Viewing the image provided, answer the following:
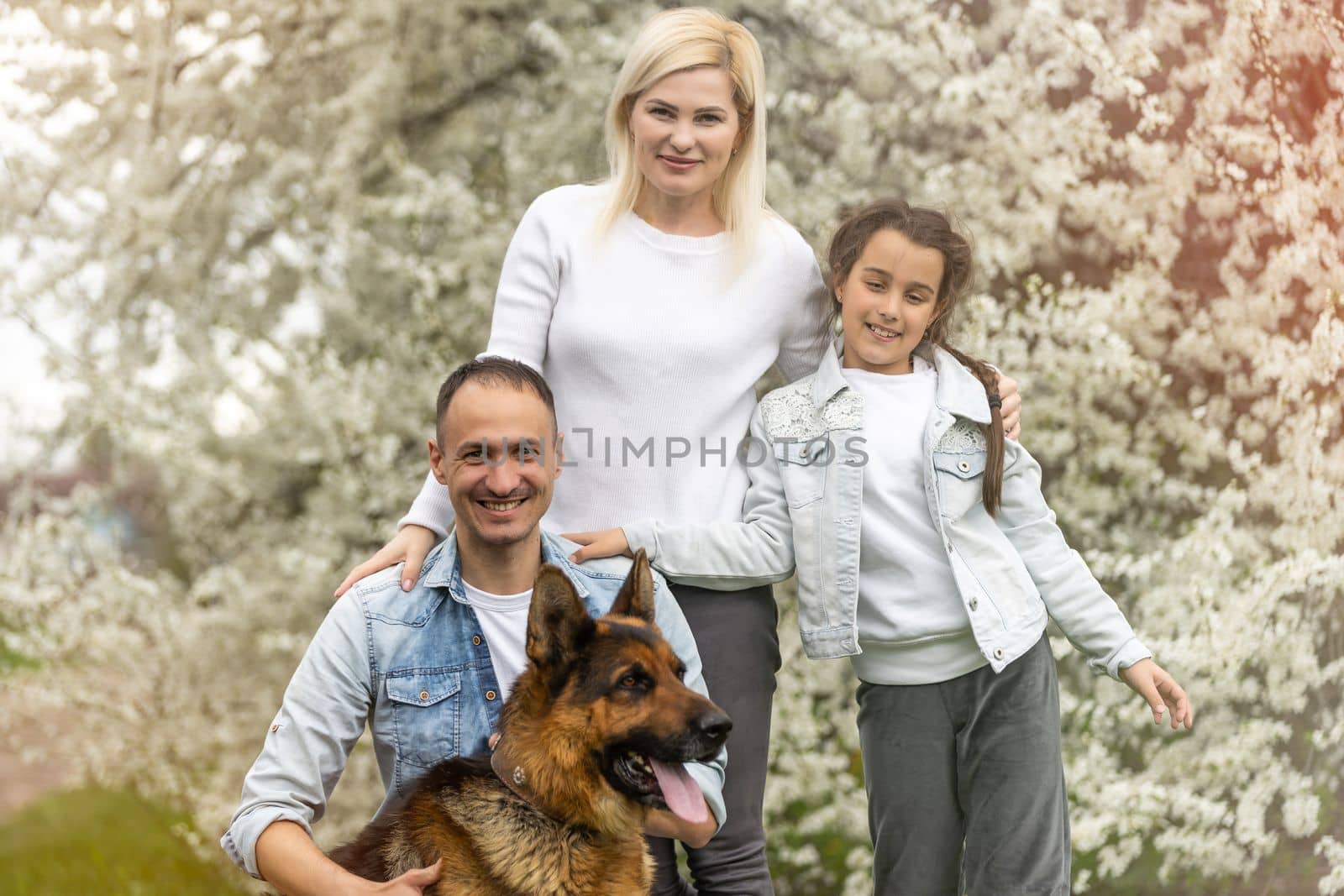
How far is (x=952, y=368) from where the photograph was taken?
10.4 feet

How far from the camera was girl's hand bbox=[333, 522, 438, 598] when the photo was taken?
2713 millimetres

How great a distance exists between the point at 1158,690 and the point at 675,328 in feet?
5.03

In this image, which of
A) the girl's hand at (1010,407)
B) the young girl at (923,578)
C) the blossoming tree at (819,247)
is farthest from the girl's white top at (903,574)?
the blossoming tree at (819,247)

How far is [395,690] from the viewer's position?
2.61 m

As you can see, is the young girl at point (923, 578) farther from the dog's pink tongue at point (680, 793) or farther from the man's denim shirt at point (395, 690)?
the dog's pink tongue at point (680, 793)

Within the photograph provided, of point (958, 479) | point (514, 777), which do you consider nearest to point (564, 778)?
point (514, 777)

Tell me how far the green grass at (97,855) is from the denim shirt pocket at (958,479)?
16.4 ft

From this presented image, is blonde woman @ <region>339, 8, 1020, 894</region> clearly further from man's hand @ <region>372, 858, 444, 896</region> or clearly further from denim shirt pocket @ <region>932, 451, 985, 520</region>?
man's hand @ <region>372, 858, 444, 896</region>

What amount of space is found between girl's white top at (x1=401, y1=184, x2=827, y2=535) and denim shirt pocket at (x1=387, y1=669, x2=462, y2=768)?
0.62 m

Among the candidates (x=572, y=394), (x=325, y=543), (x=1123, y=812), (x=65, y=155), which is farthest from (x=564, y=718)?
(x=65, y=155)

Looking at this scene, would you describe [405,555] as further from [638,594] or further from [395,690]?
[638,594]

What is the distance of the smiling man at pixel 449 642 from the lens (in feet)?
8.21

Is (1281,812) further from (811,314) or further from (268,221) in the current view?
(268,221)

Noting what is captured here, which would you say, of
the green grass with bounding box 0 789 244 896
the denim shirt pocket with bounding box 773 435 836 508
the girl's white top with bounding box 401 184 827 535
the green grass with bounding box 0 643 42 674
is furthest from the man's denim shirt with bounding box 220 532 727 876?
the green grass with bounding box 0 789 244 896
